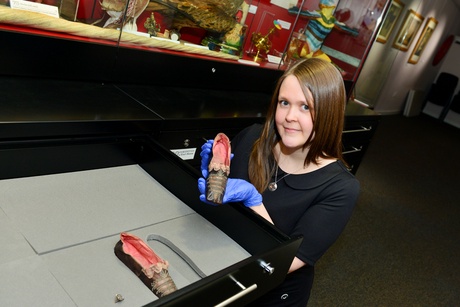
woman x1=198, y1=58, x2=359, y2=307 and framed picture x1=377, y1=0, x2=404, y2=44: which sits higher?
framed picture x1=377, y1=0, x2=404, y2=44

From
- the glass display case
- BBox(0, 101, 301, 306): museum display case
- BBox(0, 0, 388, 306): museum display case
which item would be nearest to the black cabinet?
the glass display case

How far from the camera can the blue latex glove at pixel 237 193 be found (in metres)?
1.23

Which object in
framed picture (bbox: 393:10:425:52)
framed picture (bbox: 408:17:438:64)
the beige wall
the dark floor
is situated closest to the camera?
the dark floor

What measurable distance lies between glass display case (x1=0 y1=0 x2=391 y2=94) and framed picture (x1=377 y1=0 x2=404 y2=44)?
3493 mm

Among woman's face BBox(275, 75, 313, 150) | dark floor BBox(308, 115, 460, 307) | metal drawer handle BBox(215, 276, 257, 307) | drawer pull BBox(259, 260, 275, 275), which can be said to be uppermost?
woman's face BBox(275, 75, 313, 150)

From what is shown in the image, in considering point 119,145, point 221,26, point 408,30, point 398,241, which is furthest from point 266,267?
point 408,30

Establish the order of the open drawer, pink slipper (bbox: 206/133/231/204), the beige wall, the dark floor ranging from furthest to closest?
1. the beige wall
2. the dark floor
3. pink slipper (bbox: 206/133/231/204)
4. the open drawer

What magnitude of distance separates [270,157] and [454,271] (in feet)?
9.18

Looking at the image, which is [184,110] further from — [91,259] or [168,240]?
[91,259]

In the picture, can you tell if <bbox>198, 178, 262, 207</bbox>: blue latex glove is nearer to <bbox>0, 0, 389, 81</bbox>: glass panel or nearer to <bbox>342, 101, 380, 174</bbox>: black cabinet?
<bbox>0, 0, 389, 81</bbox>: glass panel

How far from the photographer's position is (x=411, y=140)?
802 cm

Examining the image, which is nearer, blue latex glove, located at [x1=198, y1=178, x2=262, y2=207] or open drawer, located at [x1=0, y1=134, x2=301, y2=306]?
open drawer, located at [x1=0, y1=134, x2=301, y2=306]

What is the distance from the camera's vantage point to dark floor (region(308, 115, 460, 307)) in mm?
2895

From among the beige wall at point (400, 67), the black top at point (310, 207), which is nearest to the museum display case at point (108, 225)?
the black top at point (310, 207)
